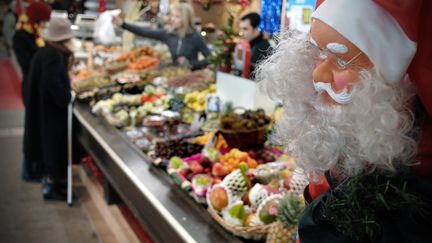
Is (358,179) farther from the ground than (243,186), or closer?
farther from the ground

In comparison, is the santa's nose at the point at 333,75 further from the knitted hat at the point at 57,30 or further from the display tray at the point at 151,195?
the knitted hat at the point at 57,30

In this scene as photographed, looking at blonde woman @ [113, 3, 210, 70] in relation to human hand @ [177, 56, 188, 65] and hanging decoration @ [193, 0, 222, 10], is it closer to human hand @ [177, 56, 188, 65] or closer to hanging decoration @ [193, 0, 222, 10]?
human hand @ [177, 56, 188, 65]

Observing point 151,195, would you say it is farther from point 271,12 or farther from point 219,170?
point 271,12

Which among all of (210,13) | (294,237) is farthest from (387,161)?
(210,13)

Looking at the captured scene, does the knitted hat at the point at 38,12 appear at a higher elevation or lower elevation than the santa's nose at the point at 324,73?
lower

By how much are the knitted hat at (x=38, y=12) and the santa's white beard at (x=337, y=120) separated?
4062 millimetres

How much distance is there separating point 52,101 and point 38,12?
1.28 metres

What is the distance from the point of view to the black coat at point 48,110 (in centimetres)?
358

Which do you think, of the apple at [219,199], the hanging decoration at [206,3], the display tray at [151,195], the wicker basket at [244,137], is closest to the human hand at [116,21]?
the display tray at [151,195]

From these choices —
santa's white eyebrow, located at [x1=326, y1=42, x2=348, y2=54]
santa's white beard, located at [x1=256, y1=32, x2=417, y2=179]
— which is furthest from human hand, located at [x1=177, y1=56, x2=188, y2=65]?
santa's white eyebrow, located at [x1=326, y1=42, x2=348, y2=54]

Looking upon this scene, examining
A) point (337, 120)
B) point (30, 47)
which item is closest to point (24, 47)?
point (30, 47)

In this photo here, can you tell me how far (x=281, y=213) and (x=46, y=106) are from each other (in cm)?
300

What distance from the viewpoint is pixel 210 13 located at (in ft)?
28.0

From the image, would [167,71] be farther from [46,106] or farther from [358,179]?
[358,179]
